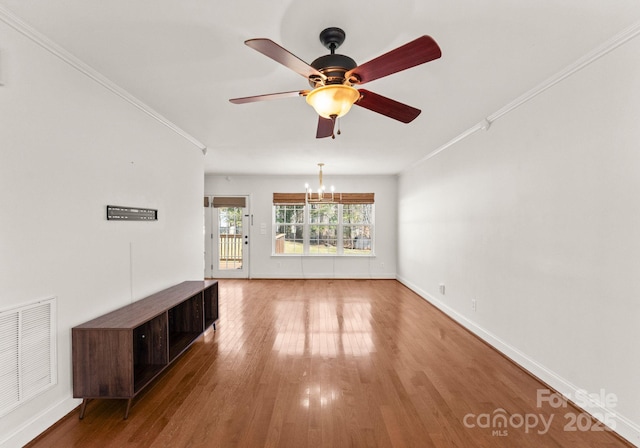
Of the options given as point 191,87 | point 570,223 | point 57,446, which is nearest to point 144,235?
point 191,87

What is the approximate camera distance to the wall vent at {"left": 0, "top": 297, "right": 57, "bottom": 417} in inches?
67.1

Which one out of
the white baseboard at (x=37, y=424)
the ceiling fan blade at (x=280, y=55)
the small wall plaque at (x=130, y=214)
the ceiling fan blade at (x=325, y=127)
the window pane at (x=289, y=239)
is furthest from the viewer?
the window pane at (x=289, y=239)

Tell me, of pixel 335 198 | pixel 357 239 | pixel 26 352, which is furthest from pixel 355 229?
pixel 26 352

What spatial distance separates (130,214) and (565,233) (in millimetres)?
3701

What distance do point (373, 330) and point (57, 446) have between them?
118 inches

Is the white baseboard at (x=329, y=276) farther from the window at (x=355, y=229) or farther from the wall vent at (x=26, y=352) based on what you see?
the wall vent at (x=26, y=352)

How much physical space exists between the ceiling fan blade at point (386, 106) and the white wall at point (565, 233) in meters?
Answer: 1.31

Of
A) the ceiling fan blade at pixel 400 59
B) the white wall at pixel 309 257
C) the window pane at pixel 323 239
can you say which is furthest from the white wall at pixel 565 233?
the window pane at pixel 323 239

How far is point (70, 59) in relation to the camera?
2117 millimetres

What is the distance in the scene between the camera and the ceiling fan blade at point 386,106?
189 centimetres

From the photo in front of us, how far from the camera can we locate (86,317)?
7.41 feet

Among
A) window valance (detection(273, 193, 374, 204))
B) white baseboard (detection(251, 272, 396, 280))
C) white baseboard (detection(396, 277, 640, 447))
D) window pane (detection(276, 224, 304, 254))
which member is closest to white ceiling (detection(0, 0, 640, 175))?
white baseboard (detection(396, 277, 640, 447))

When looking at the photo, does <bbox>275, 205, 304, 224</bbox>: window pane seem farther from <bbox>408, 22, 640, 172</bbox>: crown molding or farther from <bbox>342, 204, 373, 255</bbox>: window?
<bbox>408, 22, 640, 172</bbox>: crown molding

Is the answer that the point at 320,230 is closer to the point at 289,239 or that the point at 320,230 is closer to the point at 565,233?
the point at 289,239
